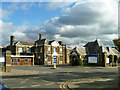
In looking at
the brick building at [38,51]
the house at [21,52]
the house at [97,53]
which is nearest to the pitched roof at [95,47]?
the house at [97,53]

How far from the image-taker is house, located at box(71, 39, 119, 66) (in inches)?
1641

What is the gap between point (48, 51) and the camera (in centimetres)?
5206

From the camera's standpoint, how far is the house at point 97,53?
137 feet

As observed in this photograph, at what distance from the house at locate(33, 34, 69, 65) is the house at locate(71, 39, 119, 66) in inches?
383

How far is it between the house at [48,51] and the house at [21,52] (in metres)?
2.76

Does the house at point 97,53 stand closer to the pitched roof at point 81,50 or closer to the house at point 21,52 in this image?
the pitched roof at point 81,50

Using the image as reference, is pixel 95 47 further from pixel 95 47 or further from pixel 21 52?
pixel 21 52

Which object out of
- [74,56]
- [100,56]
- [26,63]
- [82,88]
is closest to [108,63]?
[100,56]

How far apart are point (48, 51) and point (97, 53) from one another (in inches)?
672

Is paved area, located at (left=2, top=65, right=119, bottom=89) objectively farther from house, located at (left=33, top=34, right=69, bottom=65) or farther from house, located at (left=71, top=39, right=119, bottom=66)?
house, located at (left=33, top=34, right=69, bottom=65)

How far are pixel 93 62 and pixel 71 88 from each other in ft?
114

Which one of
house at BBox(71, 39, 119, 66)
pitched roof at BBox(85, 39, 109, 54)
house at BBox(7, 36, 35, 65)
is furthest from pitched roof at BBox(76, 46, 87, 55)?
house at BBox(7, 36, 35, 65)

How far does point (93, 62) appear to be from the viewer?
44844 millimetres

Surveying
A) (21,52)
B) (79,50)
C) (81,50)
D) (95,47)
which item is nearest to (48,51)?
(21,52)
